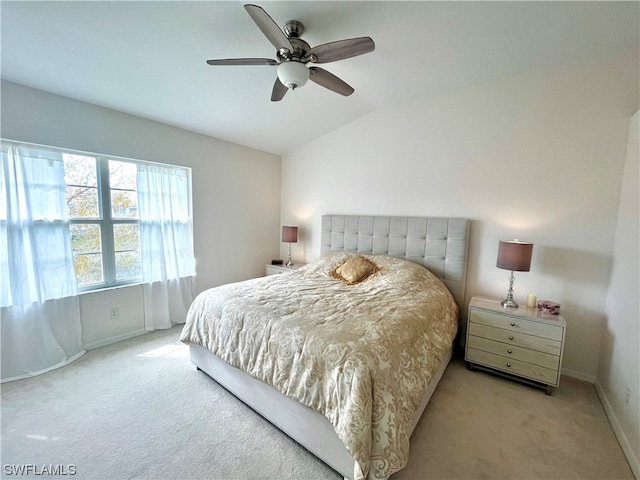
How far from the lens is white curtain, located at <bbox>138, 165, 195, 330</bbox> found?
10.3 ft

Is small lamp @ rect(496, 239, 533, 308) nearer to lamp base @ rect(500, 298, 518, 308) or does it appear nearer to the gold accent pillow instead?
lamp base @ rect(500, 298, 518, 308)

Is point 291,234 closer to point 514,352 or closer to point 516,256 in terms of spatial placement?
point 516,256

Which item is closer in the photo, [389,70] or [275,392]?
[275,392]

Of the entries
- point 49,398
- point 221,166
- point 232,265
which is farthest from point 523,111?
point 49,398

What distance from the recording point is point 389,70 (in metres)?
2.54

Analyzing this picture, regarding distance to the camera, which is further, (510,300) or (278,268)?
(278,268)

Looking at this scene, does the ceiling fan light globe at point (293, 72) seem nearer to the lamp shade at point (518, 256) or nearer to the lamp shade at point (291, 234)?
the lamp shade at point (518, 256)

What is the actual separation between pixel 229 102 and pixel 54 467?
10.3 ft

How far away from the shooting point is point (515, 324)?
233 centimetres

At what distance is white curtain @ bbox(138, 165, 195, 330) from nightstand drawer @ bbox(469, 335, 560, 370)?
135 inches

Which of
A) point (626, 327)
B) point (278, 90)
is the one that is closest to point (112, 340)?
point (278, 90)

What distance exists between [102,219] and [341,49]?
2.90m

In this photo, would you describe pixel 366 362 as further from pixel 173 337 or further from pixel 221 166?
pixel 221 166

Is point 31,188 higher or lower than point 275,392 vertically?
higher
